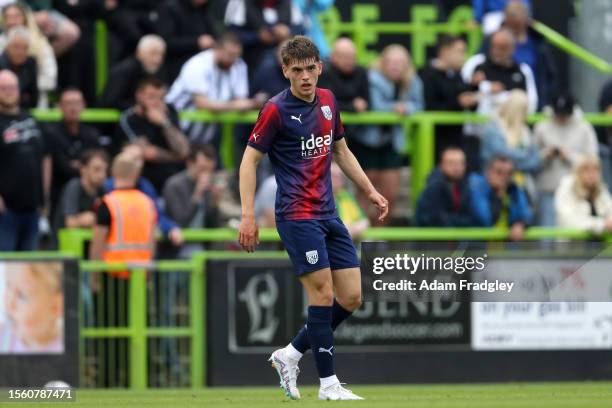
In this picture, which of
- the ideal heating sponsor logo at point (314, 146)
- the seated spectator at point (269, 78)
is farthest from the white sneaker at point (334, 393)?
the seated spectator at point (269, 78)

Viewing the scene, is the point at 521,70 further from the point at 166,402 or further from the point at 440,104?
the point at 166,402

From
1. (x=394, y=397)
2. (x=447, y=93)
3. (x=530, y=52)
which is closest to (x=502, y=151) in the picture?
(x=447, y=93)

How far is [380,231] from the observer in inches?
551

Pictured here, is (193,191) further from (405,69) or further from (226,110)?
(405,69)

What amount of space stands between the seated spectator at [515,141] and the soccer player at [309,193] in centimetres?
573

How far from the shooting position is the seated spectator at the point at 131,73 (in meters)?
15.0

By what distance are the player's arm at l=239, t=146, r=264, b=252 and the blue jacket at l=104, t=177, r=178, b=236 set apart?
14.6ft

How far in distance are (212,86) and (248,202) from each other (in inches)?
244

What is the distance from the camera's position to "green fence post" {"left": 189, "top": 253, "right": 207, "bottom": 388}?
13.4 metres

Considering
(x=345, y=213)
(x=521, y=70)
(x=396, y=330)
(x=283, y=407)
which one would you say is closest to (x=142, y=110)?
(x=345, y=213)

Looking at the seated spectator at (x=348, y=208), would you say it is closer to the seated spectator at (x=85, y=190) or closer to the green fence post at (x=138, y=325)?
the green fence post at (x=138, y=325)

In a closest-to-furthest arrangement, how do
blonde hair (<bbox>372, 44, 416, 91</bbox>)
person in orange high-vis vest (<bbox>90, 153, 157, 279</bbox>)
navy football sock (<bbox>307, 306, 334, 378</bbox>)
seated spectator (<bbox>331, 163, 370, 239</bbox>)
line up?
navy football sock (<bbox>307, 306, 334, 378</bbox>), person in orange high-vis vest (<bbox>90, 153, 157, 279</bbox>), seated spectator (<bbox>331, 163, 370, 239</bbox>), blonde hair (<bbox>372, 44, 416, 91</bbox>)

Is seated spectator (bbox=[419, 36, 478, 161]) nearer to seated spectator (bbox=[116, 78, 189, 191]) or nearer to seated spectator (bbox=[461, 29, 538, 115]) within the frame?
seated spectator (bbox=[461, 29, 538, 115])

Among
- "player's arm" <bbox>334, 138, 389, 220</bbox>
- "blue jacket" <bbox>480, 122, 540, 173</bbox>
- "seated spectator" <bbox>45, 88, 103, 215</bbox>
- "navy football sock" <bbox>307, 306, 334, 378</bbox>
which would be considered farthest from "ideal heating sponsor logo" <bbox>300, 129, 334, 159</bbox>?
"blue jacket" <bbox>480, 122, 540, 173</bbox>
